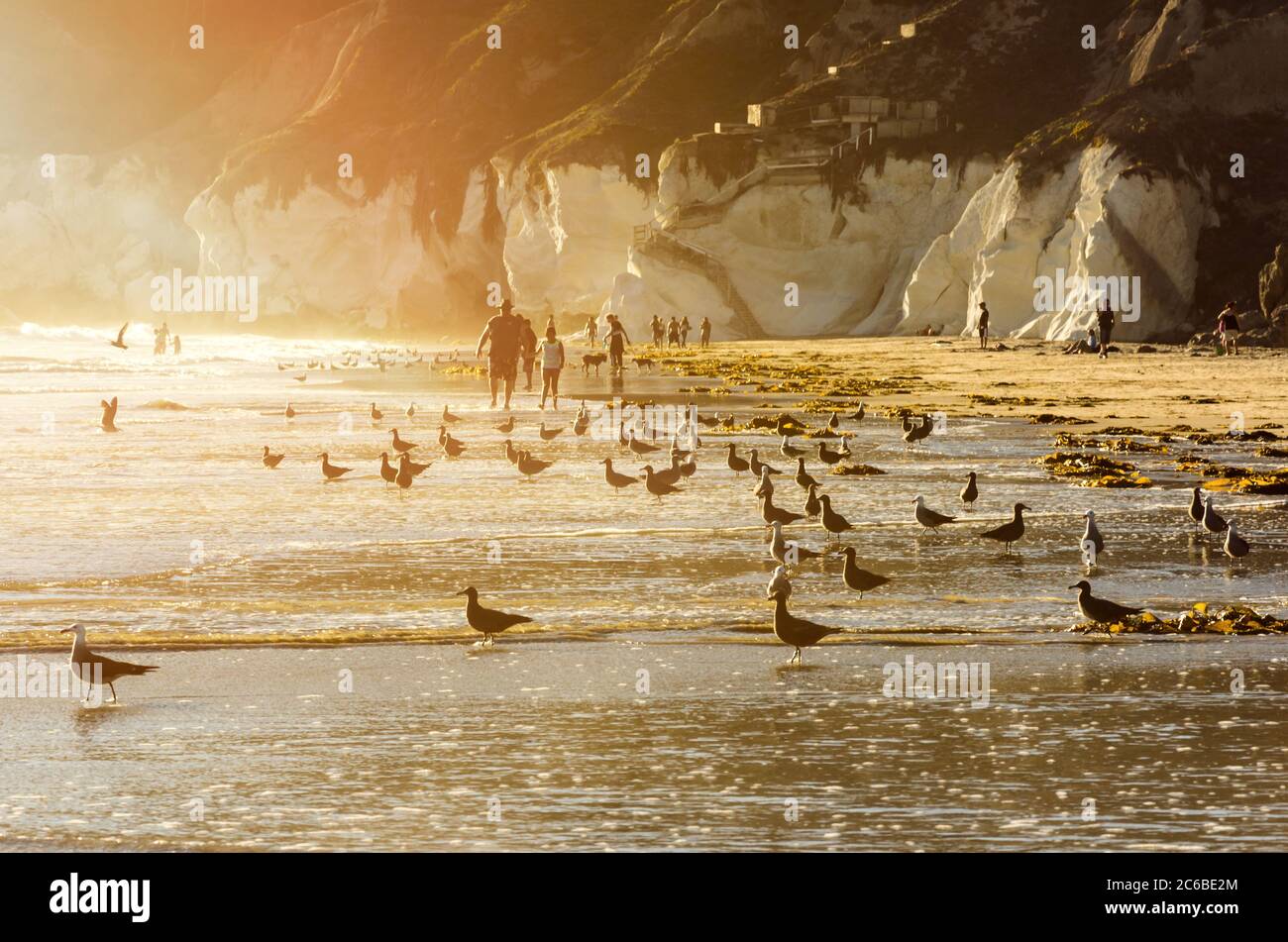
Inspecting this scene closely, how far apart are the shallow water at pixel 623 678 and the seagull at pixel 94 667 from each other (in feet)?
0.59

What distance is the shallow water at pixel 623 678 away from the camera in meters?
6.86

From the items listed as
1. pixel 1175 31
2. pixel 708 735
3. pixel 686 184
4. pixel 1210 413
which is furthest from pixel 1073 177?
pixel 708 735

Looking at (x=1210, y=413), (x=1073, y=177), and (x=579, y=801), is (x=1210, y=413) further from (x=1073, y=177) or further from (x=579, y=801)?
(x=1073, y=177)

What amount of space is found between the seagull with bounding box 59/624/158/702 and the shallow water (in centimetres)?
18

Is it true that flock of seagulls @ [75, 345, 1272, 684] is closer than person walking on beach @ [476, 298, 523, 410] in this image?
Yes

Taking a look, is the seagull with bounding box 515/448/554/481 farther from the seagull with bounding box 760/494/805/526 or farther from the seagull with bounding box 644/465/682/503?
the seagull with bounding box 760/494/805/526

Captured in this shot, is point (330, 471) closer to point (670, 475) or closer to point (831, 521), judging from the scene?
point (670, 475)

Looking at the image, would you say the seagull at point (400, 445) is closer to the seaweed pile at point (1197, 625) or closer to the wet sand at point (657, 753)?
the wet sand at point (657, 753)

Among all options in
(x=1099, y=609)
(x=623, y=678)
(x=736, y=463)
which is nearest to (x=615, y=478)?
(x=736, y=463)

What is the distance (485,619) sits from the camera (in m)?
10.7

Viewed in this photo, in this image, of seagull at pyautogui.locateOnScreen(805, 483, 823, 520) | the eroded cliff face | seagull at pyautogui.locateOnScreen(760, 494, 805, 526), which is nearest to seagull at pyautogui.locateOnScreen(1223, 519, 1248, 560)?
seagull at pyautogui.locateOnScreen(805, 483, 823, 520)

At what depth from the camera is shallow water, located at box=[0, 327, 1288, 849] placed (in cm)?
686

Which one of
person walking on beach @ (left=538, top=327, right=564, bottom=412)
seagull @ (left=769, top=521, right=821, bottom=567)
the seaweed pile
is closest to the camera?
the seaweed pile

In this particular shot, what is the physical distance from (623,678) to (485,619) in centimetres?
146
